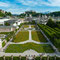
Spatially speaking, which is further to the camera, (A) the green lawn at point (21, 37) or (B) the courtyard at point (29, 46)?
(A) the green lawn at point (21, 37)

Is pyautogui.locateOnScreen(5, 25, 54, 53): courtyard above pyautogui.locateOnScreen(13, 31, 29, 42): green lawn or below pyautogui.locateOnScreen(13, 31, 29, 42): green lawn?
below

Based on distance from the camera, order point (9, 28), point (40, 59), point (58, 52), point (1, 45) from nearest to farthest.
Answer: point (40, 59)
point (58, 52)
point (1, 45)
point (9, 28)

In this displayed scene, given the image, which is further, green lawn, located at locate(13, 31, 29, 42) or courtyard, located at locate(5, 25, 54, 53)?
green lawn, located at locate(13, 31, 29, 42)

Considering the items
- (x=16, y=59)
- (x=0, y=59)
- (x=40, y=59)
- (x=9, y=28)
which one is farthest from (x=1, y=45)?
(x=9, y=28)

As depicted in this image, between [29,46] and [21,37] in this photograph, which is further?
[21,37]

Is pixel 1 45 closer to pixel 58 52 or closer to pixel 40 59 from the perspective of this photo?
pixel 40 59

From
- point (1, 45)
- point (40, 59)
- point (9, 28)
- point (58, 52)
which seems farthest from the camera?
point (9, 28)

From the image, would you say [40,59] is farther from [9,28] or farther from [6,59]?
[9,28]

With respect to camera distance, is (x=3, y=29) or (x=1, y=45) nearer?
(x=1, y=45)

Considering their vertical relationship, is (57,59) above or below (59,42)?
below

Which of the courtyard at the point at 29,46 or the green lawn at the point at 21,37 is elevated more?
the green lawn at the point at 21,37
